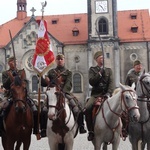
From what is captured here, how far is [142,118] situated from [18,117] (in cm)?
292

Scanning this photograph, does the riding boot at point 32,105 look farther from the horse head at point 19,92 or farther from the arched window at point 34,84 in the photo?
the arched window at point 34,84

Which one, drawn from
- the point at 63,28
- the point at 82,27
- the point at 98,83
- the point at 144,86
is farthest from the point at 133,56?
the point at 144,86

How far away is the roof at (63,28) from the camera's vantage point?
51.0m

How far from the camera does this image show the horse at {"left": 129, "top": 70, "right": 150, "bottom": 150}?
984cm

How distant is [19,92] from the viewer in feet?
30.9

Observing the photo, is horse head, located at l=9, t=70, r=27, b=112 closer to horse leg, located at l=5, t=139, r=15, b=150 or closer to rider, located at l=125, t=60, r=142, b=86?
horse leg, located at l=5, t=139, r=15, b=150

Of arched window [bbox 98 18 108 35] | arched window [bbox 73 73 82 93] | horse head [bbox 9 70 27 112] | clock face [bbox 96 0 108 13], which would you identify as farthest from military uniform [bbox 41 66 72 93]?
clock face [bbox 96 0 108 13]

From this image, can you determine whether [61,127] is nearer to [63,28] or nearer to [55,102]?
[55,102]

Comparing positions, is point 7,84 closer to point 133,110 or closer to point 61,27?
point 133,110

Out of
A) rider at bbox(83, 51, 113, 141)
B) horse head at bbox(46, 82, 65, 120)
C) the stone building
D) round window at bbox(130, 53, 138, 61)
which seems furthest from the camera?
round window at bbox(130, 53, 138, 61)

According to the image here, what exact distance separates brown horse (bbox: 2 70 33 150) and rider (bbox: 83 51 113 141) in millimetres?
1439

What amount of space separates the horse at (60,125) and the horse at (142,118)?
1.54 m

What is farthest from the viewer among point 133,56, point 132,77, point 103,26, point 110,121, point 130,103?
point 103,26

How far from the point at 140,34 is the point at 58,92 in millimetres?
42605
